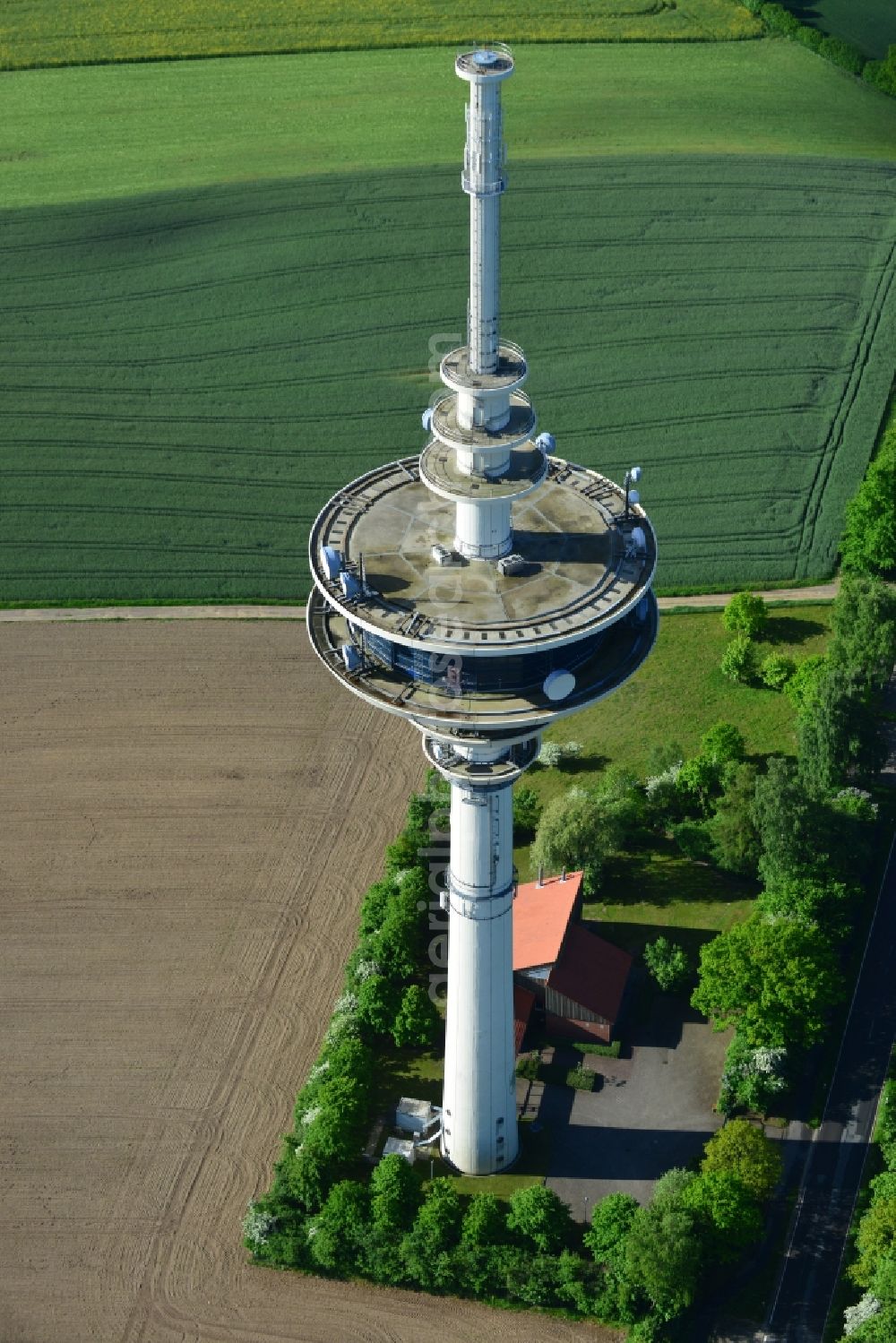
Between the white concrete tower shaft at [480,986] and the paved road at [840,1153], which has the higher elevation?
the white concrete tower shaft at [480,986]

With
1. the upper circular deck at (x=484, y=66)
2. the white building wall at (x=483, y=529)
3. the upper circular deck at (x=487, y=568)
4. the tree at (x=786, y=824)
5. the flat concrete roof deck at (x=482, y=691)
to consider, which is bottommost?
the tree at (x=786, y=824)

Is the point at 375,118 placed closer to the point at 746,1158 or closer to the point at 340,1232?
the point at 746,1158

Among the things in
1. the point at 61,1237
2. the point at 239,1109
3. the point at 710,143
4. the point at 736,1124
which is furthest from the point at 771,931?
the point at 710,143

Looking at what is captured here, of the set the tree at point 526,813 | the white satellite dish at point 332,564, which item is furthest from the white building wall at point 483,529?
the tree at point 526,813

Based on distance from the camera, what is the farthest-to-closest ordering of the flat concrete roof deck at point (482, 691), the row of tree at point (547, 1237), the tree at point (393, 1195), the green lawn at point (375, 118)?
the green lawn at point (375, 118) < the tree at point (393, 1195) < the row of tree at point (547, 1237) < the flat concrete roof deck at point (482, 691)

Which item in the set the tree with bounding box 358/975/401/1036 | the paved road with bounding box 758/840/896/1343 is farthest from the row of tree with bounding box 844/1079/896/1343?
the tree with bounding box 358/975/401/1036

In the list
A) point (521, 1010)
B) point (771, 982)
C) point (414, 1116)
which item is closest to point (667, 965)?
point (771, 982)

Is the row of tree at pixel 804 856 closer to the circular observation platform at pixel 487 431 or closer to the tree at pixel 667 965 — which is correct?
the tree at pixel 667 965
